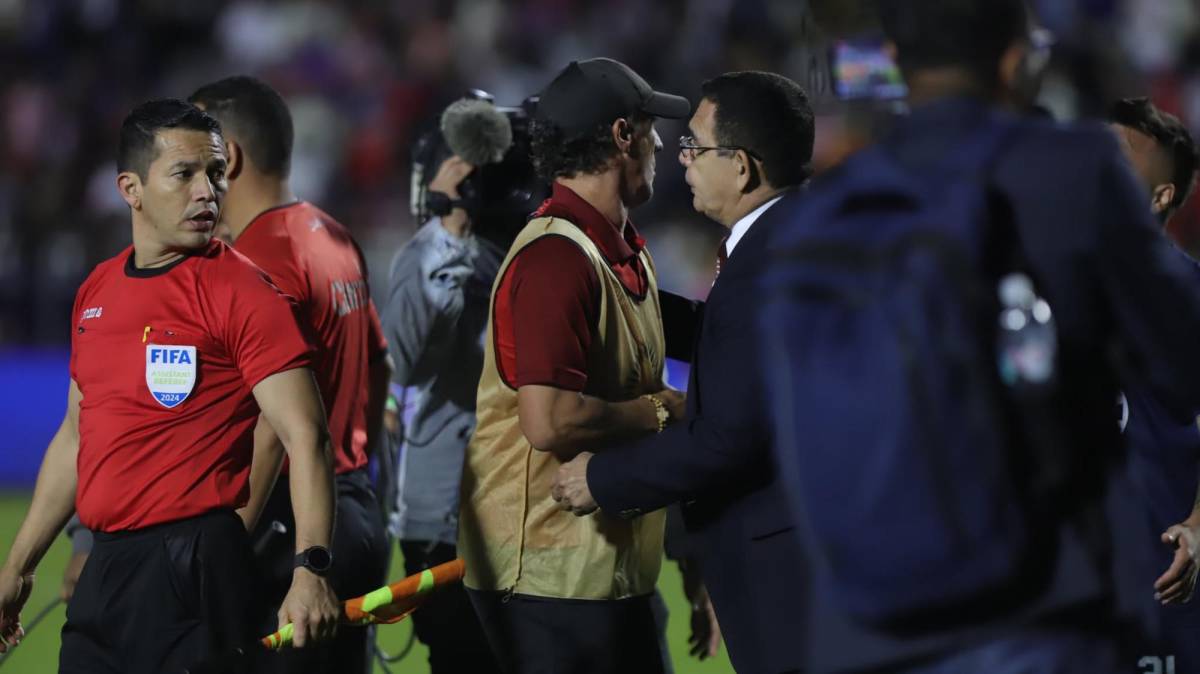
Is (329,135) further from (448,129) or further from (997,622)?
(997,622)

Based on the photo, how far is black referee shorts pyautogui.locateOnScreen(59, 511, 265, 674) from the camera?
12.8 feet

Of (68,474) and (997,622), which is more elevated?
(997,622)

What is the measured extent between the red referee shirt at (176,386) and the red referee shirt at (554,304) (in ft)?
1.72

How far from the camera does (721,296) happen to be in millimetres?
3830

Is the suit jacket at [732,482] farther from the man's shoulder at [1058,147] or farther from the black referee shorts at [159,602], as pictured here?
the man's shoulder at [1058,147]

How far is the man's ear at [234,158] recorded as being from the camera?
5.17 m

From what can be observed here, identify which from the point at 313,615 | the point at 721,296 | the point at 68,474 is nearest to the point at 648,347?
the point at 721,296

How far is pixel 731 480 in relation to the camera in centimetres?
379

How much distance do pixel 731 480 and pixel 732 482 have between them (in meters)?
0.01

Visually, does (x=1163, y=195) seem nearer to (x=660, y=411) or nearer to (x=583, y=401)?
(x=660, y=411)

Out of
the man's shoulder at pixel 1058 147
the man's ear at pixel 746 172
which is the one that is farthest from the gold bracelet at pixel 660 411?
the man's shoulder at pixel 1058 147

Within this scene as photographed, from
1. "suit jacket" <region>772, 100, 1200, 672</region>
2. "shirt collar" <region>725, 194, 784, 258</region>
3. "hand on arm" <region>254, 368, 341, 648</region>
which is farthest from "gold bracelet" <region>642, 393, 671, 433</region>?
"suit jacket" <region>772, 100, 1200, 672</region>

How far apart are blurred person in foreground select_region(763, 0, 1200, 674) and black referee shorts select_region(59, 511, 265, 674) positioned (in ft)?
5.93

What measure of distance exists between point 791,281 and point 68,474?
7.70ft
